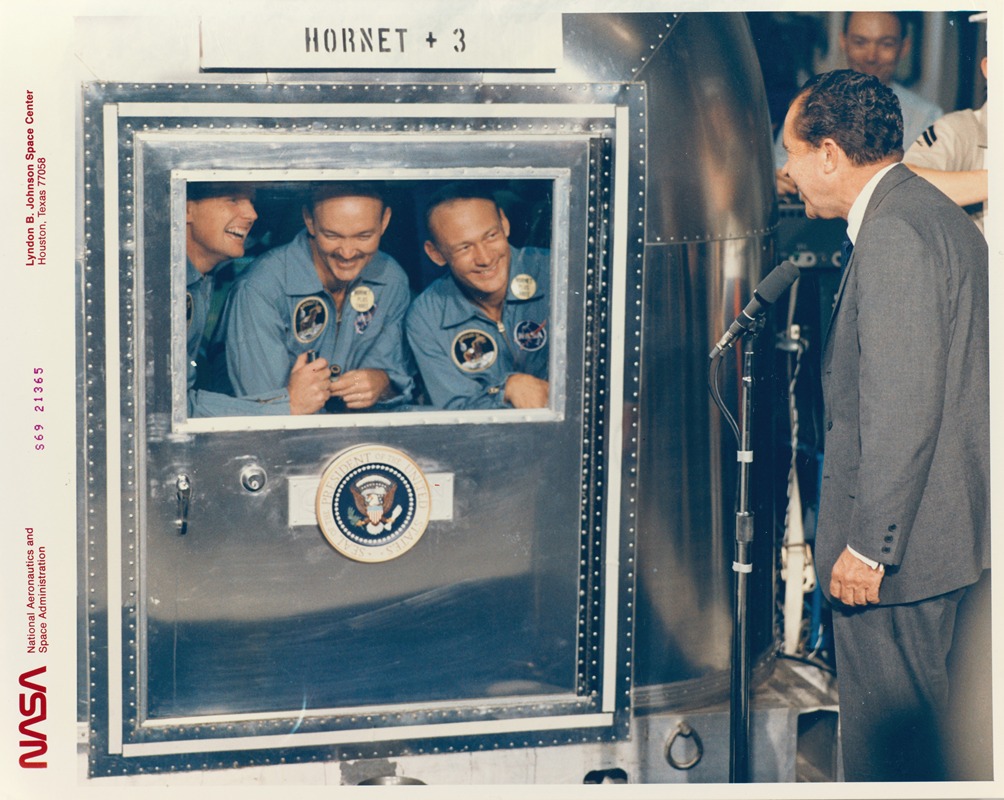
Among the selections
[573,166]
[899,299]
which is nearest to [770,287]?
[899,299]

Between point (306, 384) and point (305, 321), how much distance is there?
168mm

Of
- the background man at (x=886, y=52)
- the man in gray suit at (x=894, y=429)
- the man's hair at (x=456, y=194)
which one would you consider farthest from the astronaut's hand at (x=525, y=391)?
the background man at (x=886, y=52)

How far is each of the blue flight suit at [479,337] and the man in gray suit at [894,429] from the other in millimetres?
819

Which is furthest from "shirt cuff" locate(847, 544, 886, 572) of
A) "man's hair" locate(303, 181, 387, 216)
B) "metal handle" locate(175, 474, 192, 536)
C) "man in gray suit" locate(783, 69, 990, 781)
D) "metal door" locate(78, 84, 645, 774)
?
"metal handle" locate(175, 474, 192, 536)

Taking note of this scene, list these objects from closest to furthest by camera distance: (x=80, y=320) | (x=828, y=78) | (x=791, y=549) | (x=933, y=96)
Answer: (x=80, y=320), (x=828, y=78), (x=933, y=96), (x=791, y=549)

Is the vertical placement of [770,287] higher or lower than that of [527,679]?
higher

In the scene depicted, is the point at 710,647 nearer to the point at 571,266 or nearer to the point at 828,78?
the point at 571,266

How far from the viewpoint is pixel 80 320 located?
10.5ft

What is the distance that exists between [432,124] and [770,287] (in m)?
0.99

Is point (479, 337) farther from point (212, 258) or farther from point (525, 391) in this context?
point (212, 258)

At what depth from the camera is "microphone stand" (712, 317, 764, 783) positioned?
332 cm

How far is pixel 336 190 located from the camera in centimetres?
318

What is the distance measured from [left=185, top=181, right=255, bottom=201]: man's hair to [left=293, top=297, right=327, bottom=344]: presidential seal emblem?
33 centimetres

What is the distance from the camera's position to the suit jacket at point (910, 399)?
10.5 feet
